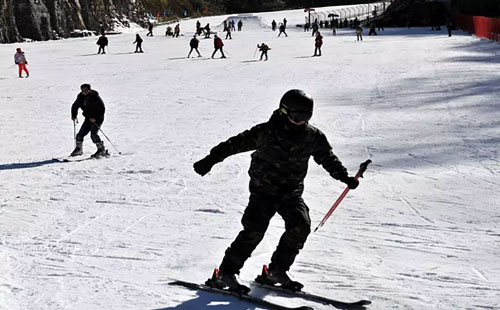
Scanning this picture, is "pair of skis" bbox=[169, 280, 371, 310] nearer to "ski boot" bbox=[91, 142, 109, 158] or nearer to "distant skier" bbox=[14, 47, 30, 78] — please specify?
"ski boot" bbox=[91, 142, 109, 158]

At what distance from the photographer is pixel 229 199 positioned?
8.16 meters

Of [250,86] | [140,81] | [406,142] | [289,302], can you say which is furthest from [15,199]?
[140,81]

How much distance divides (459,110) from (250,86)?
7517mm

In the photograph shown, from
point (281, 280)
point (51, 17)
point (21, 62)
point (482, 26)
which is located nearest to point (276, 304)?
point (281, 280)

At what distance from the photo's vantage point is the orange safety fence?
35.1 meters

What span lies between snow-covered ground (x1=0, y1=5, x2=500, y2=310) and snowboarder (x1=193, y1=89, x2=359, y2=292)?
49 cm

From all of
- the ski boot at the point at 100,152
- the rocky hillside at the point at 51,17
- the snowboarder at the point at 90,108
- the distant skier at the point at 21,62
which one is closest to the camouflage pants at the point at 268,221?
the snowboarder at the point at 90,108

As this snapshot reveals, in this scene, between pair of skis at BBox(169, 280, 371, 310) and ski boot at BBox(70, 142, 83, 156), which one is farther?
ski boot at BBox(70, 142, 83, 156)

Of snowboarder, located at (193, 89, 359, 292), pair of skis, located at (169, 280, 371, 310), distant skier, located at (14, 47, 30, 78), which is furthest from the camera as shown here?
distant skier, located at (14, 47, 30, 78)

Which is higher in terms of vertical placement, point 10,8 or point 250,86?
point 10,8

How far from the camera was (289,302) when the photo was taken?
4582 mm

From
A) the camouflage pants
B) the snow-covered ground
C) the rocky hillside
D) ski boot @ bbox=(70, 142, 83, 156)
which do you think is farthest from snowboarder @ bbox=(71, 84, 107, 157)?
the rocky hillside

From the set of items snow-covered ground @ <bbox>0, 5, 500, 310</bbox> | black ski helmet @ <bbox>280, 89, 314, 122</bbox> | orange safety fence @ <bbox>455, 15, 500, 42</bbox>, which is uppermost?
black ski helmet @ <bbox>280, 89, 314, 122</bbox>

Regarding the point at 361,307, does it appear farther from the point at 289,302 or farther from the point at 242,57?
the point at 242,57
